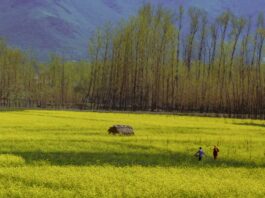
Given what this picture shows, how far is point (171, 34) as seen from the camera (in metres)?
106

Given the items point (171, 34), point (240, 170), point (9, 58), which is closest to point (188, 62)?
point (171, 34)

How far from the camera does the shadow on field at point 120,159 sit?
29.8 m

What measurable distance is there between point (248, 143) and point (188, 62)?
71.7 m

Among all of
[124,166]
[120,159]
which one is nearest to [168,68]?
[120,159]

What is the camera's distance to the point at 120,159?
103 feet

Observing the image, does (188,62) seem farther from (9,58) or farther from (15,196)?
(15,196)

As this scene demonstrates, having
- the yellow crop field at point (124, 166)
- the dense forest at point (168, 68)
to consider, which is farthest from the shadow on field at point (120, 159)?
the dense forest at point (168, 68)

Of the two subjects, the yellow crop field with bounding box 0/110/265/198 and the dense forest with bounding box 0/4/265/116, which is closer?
the yellow crop field with bounding box 0/110/265/198

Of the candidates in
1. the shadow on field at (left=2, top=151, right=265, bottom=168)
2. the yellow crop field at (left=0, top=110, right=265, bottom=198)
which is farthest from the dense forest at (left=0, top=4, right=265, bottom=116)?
the shadow on field at (left=2, top=151, right=265, bottom=168)

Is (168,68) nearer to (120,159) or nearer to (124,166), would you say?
(120,159)

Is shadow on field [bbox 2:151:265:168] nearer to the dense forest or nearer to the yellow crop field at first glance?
the yellow crop field

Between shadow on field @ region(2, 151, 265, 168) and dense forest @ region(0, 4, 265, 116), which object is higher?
dense forest @ region(0, 4, 265, 116)

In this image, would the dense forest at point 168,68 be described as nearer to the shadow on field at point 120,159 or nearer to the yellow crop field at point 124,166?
the yellow crop field at point 124,166

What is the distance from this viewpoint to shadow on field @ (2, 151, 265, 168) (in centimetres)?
2981
